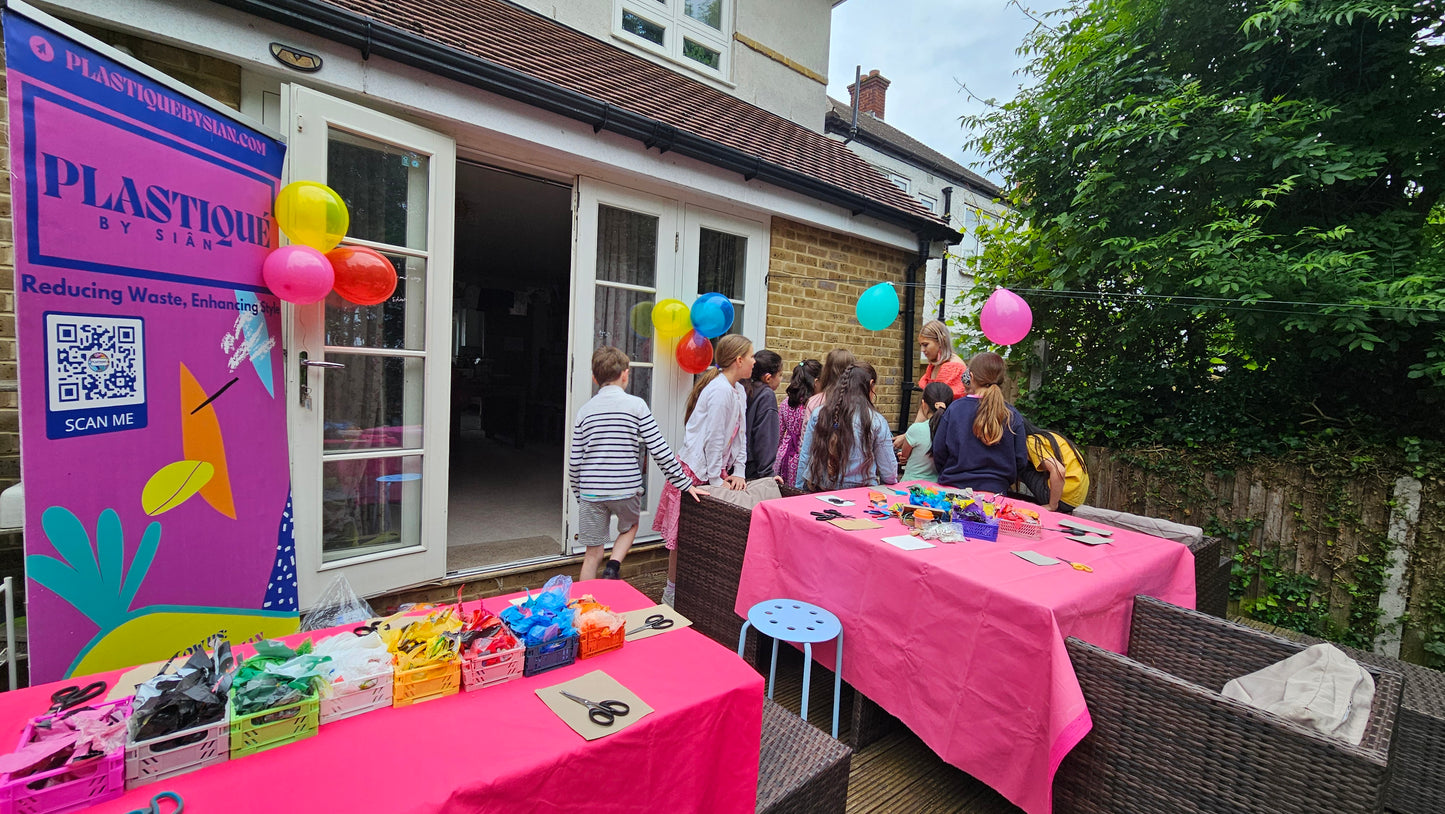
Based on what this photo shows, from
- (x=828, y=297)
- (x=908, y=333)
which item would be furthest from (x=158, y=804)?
(x=908, y=333)

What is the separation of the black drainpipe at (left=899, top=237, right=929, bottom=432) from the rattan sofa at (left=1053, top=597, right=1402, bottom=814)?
4.51 meters

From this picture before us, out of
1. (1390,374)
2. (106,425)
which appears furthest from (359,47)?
(1390,374)

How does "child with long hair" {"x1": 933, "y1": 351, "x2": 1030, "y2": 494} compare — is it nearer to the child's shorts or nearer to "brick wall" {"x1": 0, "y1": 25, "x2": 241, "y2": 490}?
the child's shorts

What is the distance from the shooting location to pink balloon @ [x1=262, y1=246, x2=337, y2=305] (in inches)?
109

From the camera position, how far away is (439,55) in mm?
3365

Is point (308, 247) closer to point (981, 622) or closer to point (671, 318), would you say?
point (671, 318)

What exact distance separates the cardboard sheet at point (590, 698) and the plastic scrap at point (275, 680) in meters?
0.49

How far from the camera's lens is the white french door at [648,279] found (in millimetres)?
4383

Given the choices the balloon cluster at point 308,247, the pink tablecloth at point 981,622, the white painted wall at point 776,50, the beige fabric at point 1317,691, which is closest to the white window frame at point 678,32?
the white painted wall at point 776,50

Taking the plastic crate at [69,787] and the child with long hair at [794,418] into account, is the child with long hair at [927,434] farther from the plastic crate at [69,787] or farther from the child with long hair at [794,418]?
the plastic crate at [69,787]

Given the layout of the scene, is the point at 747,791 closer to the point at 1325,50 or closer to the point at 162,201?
the point at 162,201

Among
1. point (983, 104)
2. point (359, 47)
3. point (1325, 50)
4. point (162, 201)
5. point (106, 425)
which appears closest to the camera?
point (106, 425)

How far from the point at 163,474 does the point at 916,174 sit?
54.1 ft

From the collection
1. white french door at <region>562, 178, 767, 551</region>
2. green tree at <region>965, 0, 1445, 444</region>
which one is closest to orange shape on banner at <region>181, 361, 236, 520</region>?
white french door at <region>562, 178, 767, 551</region>
